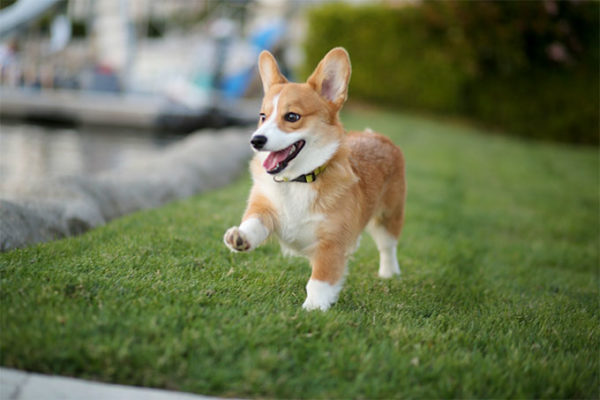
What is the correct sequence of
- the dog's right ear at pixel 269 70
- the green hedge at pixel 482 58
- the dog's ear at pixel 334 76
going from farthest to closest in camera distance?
the green hedge at pixel 482 58 < the dog's right ear at pixel 269 70 < the dog's ear at pixel 334 76

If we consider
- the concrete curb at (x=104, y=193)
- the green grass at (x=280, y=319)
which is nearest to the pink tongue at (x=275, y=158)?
the green grass at (x=280, y=319)

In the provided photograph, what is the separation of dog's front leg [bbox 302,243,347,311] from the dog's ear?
811 millimetres

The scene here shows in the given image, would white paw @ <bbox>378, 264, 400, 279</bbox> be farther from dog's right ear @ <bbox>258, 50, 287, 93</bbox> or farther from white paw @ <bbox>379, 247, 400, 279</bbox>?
dog's right ear @ <bbox>258, 50, 287, 93</bbox>

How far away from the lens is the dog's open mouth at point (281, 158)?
2.72 meters

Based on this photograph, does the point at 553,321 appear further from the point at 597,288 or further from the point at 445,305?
the point at 597,288

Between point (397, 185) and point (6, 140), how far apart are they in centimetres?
775

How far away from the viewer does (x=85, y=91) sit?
1391cm

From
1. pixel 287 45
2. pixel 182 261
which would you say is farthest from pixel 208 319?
pixel 287 45

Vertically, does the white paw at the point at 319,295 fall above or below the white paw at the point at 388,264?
above

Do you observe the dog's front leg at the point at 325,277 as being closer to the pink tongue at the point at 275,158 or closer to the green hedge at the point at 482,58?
the pink tongue at the point at 275,158

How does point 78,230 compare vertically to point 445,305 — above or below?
below

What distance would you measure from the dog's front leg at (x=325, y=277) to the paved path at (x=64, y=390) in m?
0.89

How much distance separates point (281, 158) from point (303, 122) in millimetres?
224

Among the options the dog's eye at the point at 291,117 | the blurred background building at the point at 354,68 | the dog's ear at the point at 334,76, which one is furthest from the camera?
the blurred background building at the point at 354,68
